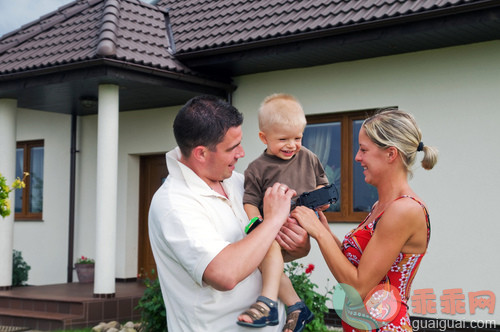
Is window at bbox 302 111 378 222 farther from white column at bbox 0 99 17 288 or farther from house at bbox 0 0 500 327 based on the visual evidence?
white column at bbox 0 99 17 288

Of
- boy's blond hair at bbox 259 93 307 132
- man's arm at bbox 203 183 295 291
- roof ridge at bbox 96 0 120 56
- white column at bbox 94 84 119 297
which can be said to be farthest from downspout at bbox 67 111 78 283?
man's arm at bbox 203 183 295 291

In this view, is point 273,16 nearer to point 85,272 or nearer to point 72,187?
point 72,187

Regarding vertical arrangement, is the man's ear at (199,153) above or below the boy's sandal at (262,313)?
above

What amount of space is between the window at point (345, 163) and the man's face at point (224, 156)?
610 cm

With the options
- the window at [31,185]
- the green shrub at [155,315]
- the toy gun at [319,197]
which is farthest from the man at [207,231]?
the window at [31,185]

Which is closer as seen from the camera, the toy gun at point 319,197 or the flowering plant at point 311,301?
the toy gun at point 319,197

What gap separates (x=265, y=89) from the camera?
959cm

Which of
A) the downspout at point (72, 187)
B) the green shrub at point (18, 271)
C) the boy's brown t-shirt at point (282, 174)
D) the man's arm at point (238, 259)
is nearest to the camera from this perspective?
the man's arm at point (238, 259)

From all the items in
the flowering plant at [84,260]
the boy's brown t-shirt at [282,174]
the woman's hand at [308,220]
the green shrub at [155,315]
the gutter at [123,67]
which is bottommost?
the flowering plant at [84,260]

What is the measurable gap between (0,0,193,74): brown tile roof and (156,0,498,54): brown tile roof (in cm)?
35

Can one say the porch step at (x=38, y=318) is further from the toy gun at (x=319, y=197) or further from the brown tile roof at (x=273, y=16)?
the toy gun at (x=319, y=197)

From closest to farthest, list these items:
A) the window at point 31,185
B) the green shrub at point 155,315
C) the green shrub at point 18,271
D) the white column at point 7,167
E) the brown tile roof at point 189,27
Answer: the green shrub at point 155,315, the brown tile roof at point 189,27, the white column at point 7,167, the green shrub at point 18,271, the window at point 31,185

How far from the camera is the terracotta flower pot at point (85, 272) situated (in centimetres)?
1127

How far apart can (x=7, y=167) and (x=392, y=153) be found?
27.9 feet
